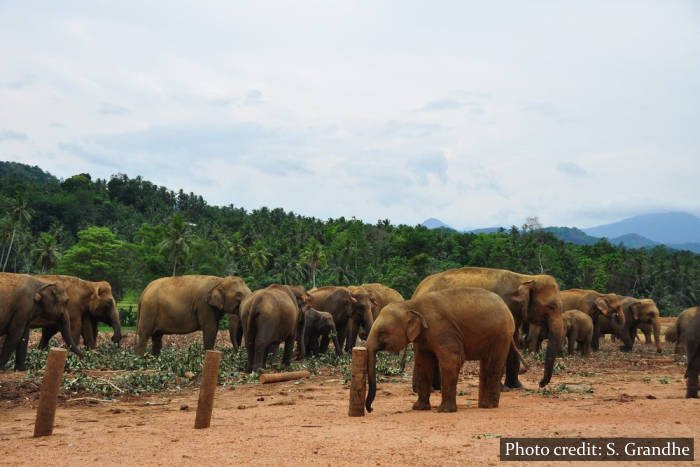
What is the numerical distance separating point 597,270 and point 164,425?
83.1 m

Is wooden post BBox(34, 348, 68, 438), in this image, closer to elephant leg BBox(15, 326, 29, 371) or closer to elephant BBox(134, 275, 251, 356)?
elephant leg BBox(15, 326, 29, 371)

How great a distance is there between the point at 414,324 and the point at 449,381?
44.1 inches

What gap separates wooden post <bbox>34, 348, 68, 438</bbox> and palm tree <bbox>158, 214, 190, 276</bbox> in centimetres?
6085

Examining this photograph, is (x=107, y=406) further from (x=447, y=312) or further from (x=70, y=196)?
(x=70, y=196)

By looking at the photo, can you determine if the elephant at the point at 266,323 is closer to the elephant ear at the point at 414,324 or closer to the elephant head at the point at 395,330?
the elephant head at the point at 395,330

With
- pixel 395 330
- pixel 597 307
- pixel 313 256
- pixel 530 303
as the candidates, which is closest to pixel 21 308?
pixel 395 330

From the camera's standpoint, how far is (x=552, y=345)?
14031mm

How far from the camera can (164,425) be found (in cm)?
1048

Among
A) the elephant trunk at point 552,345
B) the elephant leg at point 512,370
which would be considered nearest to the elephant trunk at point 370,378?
the elephant leg at point 512,370

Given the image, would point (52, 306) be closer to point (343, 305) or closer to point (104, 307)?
point (104, 307)

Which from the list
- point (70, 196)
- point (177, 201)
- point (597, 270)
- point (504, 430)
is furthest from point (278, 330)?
point (177, 201)

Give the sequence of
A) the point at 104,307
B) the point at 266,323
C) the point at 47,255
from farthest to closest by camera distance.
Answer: the point at 47,255, the point at 104,307, the point at 266,323

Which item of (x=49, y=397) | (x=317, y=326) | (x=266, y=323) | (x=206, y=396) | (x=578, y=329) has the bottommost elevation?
(x=49, y=397)

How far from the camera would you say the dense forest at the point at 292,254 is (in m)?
72.8
